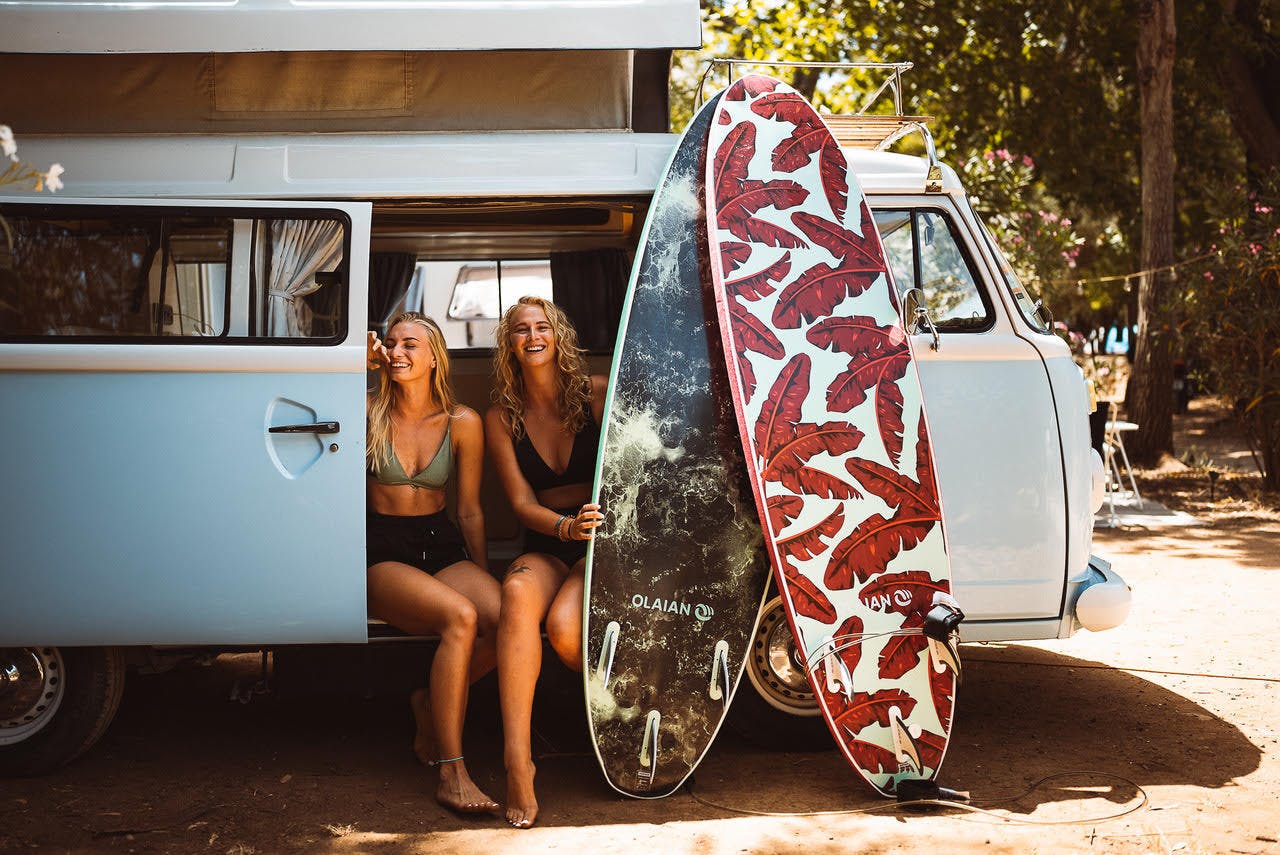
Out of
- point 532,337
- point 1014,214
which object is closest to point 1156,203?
point 1014,214

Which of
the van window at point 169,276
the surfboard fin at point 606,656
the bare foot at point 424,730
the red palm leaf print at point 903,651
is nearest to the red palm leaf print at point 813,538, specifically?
the red palm leaf print at point 903,651

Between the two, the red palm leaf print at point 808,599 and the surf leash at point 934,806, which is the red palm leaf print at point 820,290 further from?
the surf leash at point 934,806

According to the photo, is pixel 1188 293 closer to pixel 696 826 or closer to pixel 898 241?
pixel 898 241

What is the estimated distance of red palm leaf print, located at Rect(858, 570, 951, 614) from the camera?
410 cm

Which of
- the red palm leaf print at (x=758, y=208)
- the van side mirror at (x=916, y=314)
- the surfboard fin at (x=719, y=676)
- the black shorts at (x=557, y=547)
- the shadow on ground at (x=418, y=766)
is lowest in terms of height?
the shadow on ground at (x=418, y=766)

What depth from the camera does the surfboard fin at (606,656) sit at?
158 inches

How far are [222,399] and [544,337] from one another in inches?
Answer: 44.7

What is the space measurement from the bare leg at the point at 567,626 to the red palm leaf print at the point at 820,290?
49.2 inches

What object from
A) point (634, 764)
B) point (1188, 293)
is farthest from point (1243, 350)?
point (634, 764)

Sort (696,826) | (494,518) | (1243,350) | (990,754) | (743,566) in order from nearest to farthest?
(696,826) < (743,566) < (990,754) < (494,518) < (1243,350)

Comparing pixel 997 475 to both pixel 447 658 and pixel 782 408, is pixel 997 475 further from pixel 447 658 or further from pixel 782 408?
pixel 447 658

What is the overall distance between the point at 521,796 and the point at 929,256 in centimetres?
247

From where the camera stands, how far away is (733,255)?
426cm

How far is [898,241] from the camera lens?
14.9 feet
